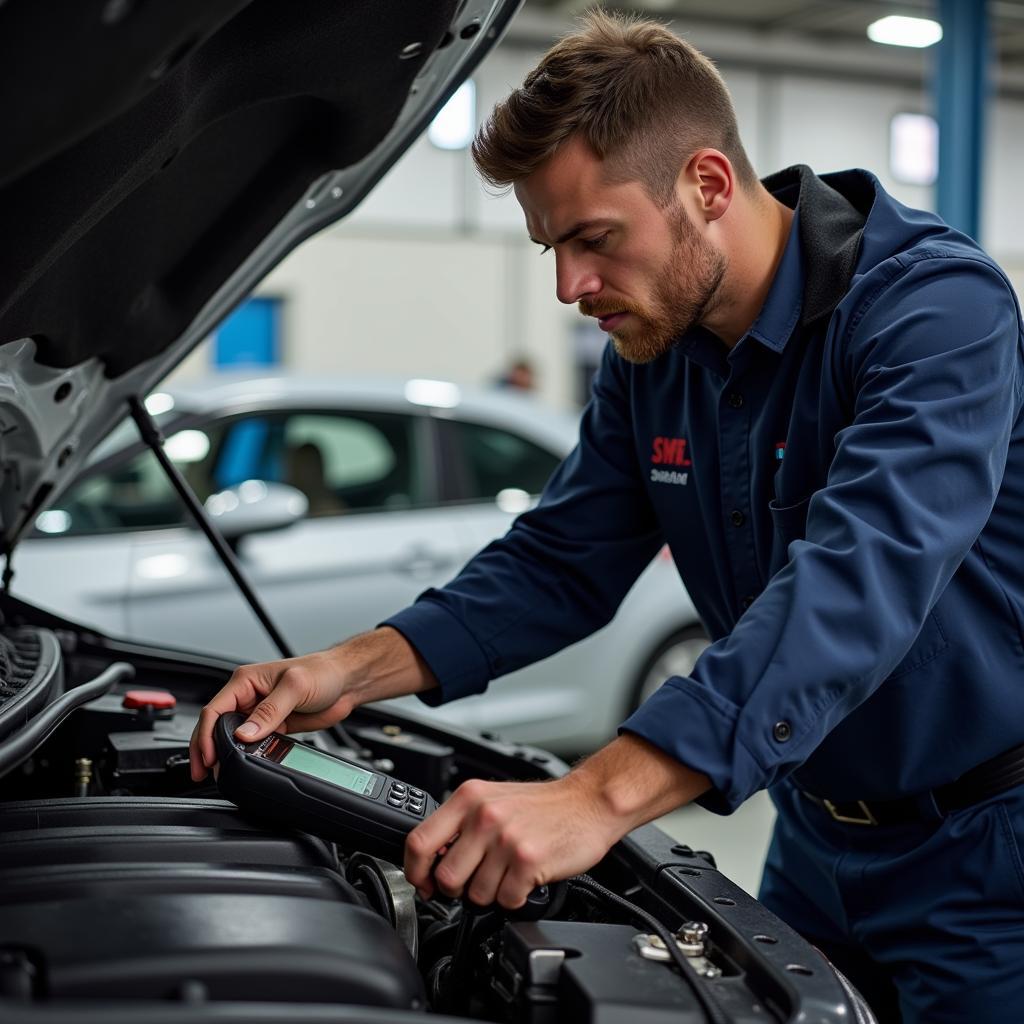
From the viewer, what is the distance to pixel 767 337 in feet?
4.69

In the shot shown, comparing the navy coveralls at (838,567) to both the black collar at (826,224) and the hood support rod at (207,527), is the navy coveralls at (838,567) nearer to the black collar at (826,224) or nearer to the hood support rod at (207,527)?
the black collar at (826,224)

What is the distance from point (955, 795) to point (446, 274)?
957cm

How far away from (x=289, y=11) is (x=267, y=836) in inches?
28.2

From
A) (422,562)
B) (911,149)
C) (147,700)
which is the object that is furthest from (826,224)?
(911,149)

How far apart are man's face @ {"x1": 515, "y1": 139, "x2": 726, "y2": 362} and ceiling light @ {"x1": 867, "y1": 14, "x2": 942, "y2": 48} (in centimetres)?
834

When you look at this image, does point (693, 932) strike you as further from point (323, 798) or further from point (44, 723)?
point (44, 723)

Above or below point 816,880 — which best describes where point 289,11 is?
above

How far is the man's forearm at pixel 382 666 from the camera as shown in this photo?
1474 millimetres

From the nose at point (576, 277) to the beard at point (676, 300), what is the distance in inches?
1.0

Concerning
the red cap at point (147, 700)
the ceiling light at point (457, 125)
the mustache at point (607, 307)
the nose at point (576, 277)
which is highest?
Result: the ceiling light at point (457, 125)

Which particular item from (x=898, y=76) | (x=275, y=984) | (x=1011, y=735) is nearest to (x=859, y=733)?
(x=1011, y=735)

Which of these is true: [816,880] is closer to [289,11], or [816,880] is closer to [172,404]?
[289,11]

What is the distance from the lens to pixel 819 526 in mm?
1167

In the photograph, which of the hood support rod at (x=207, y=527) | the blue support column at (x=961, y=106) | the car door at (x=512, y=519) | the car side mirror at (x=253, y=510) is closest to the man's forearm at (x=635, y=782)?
the hood support rod at (x=207, y=527)
